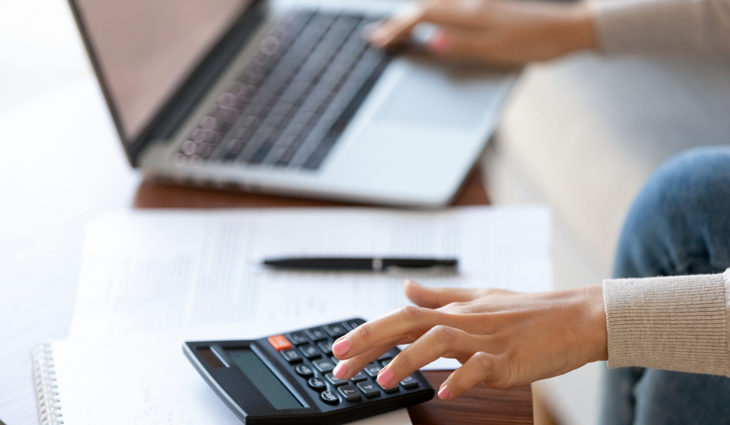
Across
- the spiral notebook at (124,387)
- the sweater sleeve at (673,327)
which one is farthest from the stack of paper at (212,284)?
the sweater sleeve at (673,327)

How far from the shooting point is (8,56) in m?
1.25

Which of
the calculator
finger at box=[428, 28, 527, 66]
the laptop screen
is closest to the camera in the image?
the calculator

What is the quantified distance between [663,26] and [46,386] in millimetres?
796

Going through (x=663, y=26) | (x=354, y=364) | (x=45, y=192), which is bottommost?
(x=45, y=192)

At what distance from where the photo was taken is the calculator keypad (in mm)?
553

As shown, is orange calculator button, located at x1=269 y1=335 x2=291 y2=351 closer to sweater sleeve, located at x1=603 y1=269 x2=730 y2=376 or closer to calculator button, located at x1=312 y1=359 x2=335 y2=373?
calculator button, located at x1=312 y1=359 x2=335 y2=373

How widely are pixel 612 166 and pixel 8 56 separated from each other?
89 centimetres

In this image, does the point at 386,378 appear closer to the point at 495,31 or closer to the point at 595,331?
the point at 595,331

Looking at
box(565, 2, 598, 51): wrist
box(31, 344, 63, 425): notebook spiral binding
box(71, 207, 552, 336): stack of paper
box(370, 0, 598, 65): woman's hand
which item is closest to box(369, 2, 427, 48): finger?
box(370, 0, 598, 65): woman's hand

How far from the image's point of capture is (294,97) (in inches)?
36.9

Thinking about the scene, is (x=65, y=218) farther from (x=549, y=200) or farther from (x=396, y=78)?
(x=549, y=200)

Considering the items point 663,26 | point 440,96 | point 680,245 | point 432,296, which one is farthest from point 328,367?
point 663,26

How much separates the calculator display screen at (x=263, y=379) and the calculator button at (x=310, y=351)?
3 centimetres

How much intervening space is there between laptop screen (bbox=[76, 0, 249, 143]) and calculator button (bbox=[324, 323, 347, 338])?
0.32 meters
